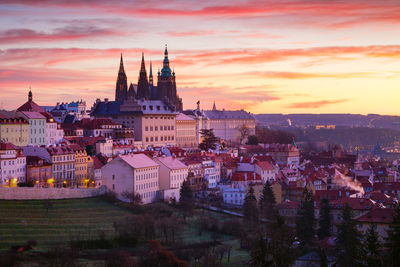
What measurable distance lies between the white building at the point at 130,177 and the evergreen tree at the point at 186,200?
2.64 metres

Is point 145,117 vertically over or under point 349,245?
over

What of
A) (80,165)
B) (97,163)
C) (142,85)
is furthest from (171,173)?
(142,85)

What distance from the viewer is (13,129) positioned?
66.4m

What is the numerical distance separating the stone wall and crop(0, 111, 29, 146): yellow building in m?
12.9

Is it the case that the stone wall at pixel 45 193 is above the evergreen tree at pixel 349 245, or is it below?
above

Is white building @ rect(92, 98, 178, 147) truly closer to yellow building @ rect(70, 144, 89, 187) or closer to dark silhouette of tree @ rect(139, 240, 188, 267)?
yellow building @ rect(70, 144, 89, 187)

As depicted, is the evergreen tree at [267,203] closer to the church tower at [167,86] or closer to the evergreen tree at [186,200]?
the evergreen tree at [186,200]

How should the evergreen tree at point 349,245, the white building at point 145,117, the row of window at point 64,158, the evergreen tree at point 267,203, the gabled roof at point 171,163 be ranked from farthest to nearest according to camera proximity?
1. the white building at point 145,117
2. the gabled roof at point 171,163
3. the row of window at point 64,158
4. the evergreen tree at point 267,203
5. the evergreen tree at point 349,245

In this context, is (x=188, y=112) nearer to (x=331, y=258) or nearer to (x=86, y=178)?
(x=86, y=178)

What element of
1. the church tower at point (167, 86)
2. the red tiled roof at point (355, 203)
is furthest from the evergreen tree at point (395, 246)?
the church tower at point (167, 86)

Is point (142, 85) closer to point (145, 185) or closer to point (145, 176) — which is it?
point (145, 176)

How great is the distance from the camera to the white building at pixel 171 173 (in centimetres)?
6272

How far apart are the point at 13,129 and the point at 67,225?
21410 mm

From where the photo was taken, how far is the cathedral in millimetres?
120250
